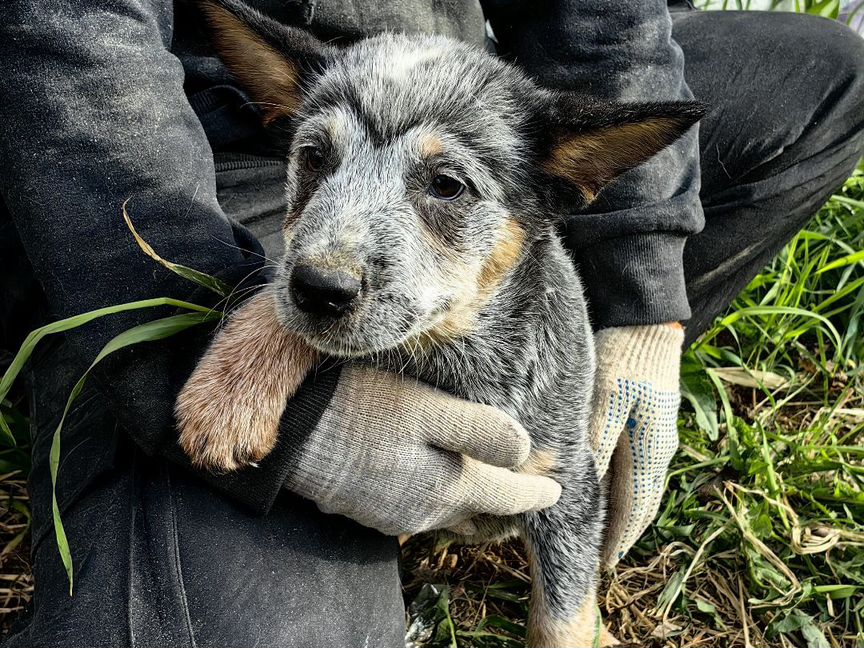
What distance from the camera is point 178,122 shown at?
244 cm

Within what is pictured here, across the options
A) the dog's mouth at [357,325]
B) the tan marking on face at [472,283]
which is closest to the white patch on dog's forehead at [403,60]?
the tan marking on face at [472,283]

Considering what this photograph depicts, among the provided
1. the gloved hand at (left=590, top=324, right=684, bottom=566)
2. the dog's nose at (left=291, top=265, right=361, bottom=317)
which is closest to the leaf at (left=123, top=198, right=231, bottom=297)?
the dog's nose at (left=291, top=265, right=361, bottom=317)

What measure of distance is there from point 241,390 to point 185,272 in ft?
1.34

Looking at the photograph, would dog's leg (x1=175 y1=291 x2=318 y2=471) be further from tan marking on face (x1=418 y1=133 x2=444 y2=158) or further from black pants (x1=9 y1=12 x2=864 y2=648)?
tan marking on face (x1=418 y1=133 x2=444 y2=158)

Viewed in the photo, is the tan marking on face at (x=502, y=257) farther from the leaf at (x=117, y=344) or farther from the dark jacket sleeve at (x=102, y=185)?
the leaf at (x=117, y=344)

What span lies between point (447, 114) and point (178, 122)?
90 centimetres

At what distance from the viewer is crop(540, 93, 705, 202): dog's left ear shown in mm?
2145

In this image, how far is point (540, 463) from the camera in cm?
269

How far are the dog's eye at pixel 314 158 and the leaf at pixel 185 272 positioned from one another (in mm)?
509

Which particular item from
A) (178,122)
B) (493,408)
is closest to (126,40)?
(178,122)

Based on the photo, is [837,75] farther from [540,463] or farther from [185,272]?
[185,272]

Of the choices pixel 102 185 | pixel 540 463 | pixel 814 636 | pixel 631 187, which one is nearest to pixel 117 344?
pixel 102 185

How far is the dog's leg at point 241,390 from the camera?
2.15 metres

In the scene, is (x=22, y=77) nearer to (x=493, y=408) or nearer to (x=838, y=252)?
(x=493, y=408)
